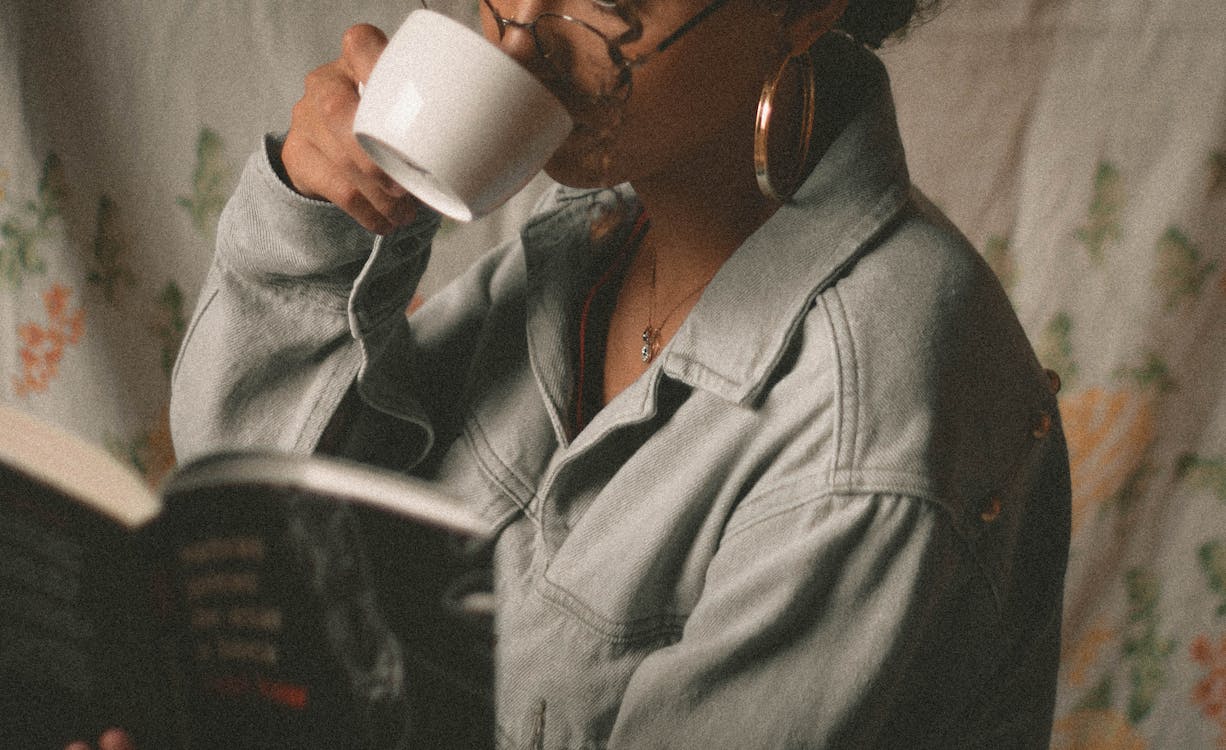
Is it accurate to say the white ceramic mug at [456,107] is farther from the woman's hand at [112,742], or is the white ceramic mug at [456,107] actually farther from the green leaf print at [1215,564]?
the green leaf print at [1215,564]

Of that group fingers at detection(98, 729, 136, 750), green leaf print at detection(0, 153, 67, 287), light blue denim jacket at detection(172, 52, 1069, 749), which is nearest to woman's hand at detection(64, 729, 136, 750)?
fingers at detection(98, 729, 136, 750)

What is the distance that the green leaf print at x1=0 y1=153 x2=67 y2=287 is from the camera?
1016 mm

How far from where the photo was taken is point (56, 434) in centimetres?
54

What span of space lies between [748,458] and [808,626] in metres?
0.11

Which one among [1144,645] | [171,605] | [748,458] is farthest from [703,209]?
[1144,645]

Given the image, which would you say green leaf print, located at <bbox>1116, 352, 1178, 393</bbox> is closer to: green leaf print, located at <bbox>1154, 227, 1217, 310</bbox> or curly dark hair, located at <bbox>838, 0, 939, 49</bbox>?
green leaf print, located at <bbox>1154, 227, 1217, 310</bbox>

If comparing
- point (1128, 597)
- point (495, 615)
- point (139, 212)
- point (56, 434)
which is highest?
point (56, 434)

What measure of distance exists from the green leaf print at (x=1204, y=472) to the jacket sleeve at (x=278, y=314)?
36.0 inches

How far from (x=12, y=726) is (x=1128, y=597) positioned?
118cm

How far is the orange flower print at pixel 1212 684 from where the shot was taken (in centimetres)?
119

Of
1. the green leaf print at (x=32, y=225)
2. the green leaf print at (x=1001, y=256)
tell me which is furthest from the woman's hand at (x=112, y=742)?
the green leaf print at (x=1001, y=256)

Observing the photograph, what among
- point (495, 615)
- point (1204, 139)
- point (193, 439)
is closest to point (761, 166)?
point (495, 615)

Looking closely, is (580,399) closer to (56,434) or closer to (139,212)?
(56,434)

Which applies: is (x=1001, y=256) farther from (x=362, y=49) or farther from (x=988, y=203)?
(x=362, y=49)
